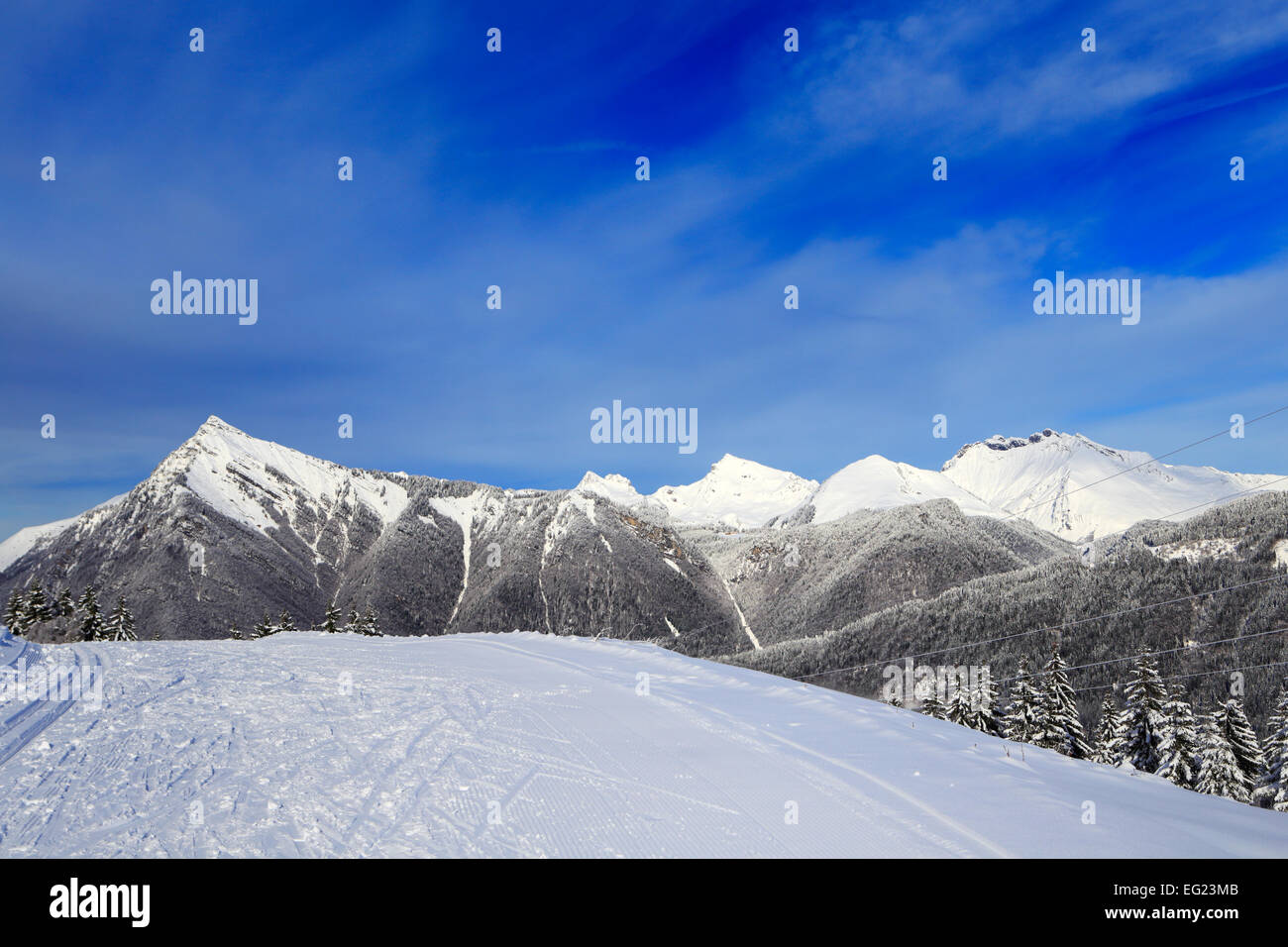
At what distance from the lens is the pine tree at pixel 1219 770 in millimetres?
25391

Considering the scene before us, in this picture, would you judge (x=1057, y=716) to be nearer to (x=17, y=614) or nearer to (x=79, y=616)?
(x=17, y=614)

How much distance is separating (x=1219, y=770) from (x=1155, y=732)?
3017 mm

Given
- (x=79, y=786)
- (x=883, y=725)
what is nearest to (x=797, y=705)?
(x=883, y=725)

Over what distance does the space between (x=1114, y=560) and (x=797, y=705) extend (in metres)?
131

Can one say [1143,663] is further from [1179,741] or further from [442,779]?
[442,779]

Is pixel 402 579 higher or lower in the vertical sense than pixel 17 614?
lower

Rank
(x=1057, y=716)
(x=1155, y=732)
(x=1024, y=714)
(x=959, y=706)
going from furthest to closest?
(x=959, y=706) → (x=1024, y=714) → (x=1057, y=716) → (x=1155, y=732)

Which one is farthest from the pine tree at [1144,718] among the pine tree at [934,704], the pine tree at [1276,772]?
the pine tree at [934,704]

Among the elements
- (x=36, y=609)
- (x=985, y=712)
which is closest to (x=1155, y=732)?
(x=985, y=712)

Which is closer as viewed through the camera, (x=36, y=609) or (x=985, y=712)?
(x=985, y=712)

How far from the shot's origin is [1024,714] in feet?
101

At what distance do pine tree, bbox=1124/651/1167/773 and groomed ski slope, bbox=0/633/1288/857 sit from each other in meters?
26.0

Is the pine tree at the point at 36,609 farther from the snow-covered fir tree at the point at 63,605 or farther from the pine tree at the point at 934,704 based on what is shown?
the pine tree at the point at 934,704

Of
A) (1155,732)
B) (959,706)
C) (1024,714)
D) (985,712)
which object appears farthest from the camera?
(959,706)
